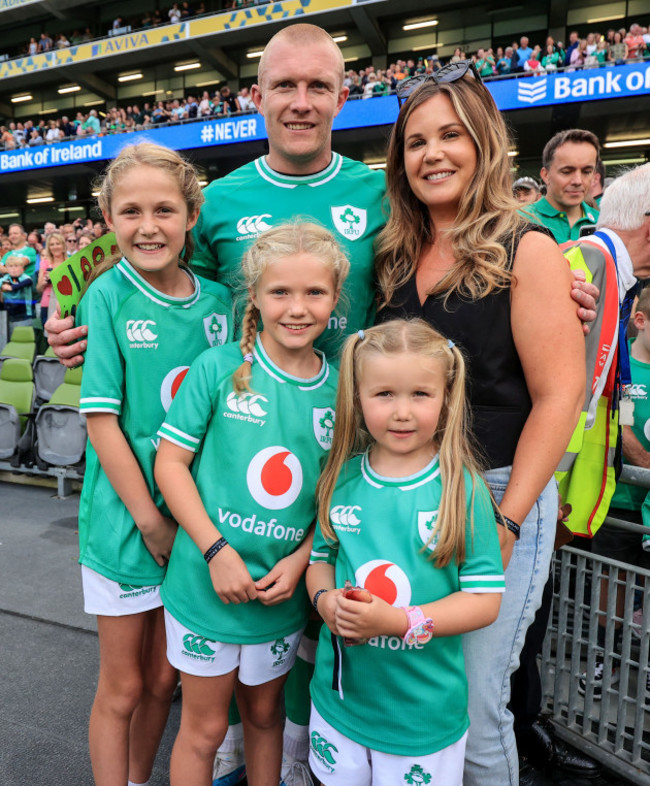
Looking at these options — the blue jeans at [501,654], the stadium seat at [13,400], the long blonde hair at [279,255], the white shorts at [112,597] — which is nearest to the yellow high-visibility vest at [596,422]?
the blue jeans at [501,654]

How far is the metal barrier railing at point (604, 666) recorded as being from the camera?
177cm

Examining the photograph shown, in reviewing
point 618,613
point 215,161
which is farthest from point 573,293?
point 215,161

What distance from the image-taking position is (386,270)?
165 centimetres

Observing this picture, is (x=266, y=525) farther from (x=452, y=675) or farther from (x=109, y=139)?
(x=109, y=139)

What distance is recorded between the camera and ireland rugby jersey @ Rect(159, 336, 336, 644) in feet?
4.66

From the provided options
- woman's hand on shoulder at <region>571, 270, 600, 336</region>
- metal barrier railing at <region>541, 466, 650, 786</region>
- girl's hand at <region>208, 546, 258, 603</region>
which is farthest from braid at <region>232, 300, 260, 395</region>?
metal barrier railing at <region>541, 466, 650, 786</region>

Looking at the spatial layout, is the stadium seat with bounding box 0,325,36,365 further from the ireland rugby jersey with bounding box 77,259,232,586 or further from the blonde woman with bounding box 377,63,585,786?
the blonde woman with bounding box 377,63,585,786

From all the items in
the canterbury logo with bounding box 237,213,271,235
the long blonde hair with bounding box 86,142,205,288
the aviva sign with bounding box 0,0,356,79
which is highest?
the aviva sign with bounding box 0,0,356,79

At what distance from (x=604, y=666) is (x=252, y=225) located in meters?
1.72

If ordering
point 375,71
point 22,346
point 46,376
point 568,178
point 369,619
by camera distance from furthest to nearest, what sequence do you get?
point 375,71
point 22,346
point 46,376
point 568,178
point 369,619

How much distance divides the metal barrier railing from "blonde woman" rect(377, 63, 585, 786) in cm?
50

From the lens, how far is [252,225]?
177cm

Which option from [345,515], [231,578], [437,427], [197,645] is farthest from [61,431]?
[437,427]

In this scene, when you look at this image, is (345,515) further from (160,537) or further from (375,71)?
(375,71)
